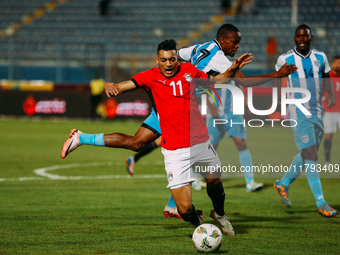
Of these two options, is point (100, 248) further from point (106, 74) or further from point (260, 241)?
point (106, 74)

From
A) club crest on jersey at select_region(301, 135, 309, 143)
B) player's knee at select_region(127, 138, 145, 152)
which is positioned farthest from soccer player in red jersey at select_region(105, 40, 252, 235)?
club crest on jersey at select_region(301, 135, 309, 143)

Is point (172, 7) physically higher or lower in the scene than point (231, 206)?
higher

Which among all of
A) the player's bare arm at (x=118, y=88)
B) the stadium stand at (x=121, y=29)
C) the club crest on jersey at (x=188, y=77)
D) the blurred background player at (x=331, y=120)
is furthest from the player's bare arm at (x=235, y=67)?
the stadium stand at (x=121, y=29)

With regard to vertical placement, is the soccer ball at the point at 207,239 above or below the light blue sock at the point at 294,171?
below

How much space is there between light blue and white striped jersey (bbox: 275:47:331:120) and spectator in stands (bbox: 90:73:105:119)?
17352 millimetres

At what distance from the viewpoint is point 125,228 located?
667 centimetres

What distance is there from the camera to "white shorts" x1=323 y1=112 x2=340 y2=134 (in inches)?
522

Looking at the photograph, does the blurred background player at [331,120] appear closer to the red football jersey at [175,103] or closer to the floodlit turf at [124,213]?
the floodlit turf at [124,213]

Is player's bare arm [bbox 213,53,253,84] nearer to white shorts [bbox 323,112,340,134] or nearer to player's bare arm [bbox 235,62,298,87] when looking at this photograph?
player's bare arm [bbox 235,62,298,87]

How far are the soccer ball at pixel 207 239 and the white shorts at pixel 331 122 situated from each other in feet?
26.9

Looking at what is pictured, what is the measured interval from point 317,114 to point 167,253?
3313 mm

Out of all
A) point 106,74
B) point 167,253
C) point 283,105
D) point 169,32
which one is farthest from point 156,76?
point 169,32

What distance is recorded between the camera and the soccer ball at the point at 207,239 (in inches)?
217

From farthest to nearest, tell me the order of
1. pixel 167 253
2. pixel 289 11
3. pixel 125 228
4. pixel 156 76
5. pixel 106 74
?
pixel 289 11, pixel 106 74, pixel 125 228, pixel 156 76, pixel 167 253
